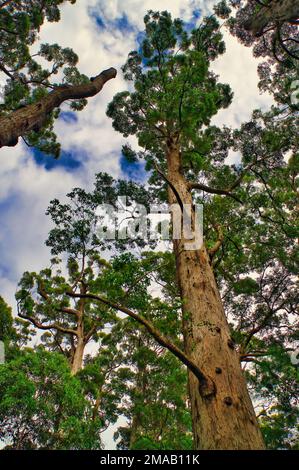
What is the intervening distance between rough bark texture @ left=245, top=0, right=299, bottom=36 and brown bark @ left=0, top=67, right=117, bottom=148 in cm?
422

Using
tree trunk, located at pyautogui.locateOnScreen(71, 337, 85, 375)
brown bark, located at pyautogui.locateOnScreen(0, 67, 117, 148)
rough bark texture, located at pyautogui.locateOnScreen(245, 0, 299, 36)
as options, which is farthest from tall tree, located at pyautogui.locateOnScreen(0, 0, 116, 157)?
tree trunk, located at pyautogui.locateOnScreen(71, 337, 85, 375)

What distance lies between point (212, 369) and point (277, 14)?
23.4ft

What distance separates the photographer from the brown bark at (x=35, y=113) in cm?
515

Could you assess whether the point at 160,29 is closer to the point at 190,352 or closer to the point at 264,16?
the point at 264,16

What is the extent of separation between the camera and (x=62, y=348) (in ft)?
57.7

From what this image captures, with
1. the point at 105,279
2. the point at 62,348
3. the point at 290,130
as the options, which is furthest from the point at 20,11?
the point at 62,348

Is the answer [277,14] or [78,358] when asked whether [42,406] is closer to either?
[78,358]

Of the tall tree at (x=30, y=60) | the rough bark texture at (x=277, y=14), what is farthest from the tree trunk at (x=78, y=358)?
the rough bark texture at (x=277, y=14)

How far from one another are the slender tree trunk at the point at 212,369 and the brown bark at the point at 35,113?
3664 mm

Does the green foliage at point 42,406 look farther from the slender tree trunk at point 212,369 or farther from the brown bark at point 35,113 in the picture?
the brown bark at point 35,113

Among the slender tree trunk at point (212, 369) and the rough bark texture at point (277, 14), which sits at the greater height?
the rough bark texture at point (277, 14)

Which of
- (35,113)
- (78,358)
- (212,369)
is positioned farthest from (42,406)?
(35,113)
